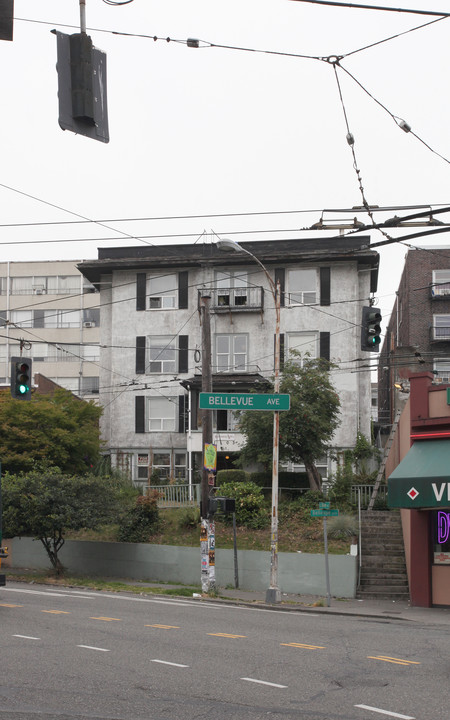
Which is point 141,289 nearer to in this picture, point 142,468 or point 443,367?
point 142,468

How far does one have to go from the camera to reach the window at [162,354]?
48.2 meters

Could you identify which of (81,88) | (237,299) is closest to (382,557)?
(237,299)

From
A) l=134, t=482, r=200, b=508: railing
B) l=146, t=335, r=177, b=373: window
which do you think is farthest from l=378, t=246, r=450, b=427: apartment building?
l=134, t=482, r=200, b=508: railing

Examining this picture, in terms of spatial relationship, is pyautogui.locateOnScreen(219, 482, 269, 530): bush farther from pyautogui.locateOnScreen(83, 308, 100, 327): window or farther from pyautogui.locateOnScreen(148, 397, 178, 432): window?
pyautogui.locateOnScreen(83, 308, 100, 327): window

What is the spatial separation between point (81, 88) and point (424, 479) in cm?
1683

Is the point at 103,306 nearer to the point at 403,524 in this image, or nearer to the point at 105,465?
the point at 105,465

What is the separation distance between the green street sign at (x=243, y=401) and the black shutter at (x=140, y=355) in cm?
2383

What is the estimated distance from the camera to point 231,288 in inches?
Result: 1853

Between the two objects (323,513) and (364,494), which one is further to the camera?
(364,494)

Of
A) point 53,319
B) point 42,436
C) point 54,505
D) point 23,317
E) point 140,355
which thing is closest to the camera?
point 54,505

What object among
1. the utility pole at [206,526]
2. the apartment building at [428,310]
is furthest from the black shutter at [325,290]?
the utility pole at [206,526]

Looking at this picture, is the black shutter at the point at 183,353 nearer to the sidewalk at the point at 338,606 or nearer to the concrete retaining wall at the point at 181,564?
the concrete retaining wall at the point at 181,564

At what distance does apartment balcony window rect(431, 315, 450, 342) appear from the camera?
49.7 meters

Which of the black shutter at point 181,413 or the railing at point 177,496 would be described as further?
the black shutter at point 181,413
